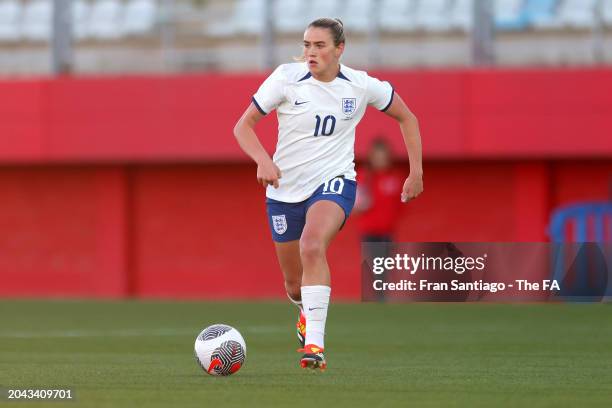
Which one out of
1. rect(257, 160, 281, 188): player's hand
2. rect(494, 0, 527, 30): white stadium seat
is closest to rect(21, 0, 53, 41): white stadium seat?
rect(494, 0, 527, 30): white stadium seat

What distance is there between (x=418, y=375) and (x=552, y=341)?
3658 mm

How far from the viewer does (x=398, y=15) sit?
1998cm

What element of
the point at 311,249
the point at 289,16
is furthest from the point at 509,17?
the point at 311,249

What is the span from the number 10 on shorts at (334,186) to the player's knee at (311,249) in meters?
0.46

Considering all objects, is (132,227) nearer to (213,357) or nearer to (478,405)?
(213,357)

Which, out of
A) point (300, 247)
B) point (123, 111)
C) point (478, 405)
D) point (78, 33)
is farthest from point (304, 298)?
point (78, 33)

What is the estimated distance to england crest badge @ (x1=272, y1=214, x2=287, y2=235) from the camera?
919cm

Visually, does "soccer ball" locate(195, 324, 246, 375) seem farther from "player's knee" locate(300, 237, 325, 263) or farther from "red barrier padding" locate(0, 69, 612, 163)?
"red barrier padding" locate(0, 69, 612, 163)

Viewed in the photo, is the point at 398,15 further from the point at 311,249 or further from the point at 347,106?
the point at 311,249

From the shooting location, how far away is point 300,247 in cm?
860

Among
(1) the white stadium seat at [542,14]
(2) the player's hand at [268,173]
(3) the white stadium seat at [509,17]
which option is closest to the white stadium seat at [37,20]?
(3) the white stadium seat at [509,17]

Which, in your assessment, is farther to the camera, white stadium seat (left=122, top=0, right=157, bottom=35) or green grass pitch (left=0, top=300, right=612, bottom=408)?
white stadium seat (left=122, top=0, right=157, bottom=35)

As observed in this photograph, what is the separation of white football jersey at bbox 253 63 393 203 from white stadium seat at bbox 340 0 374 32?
10.9m

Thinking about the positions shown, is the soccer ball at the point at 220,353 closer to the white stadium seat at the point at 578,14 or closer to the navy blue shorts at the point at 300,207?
the navy blue shorts at the point at 300,207
